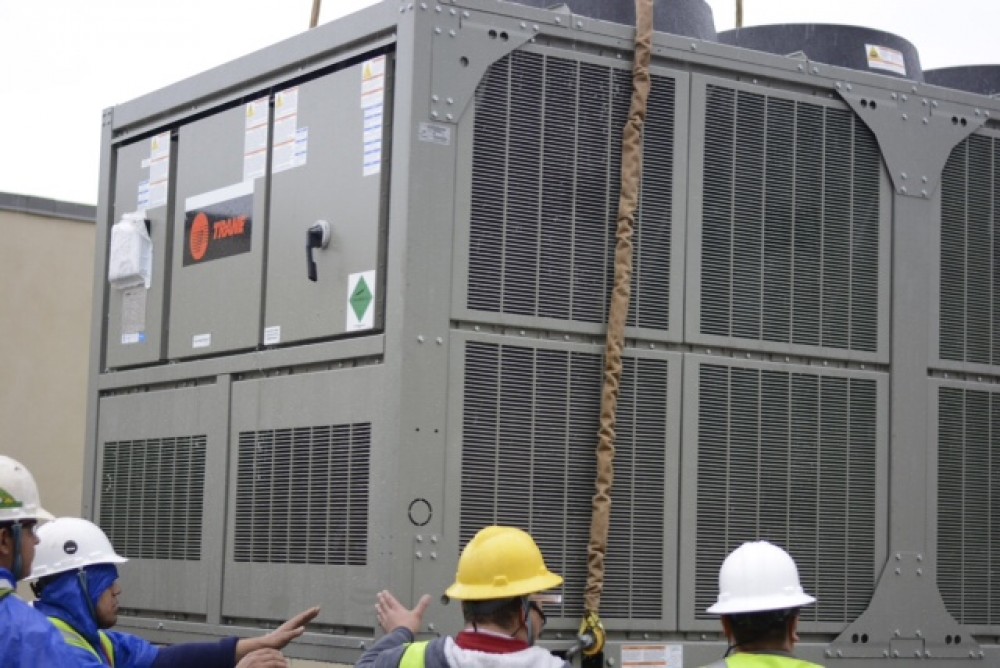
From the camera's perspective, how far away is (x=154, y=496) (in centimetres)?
732

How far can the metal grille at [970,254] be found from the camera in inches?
279

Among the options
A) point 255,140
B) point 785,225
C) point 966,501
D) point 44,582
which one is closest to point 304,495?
point 44,582

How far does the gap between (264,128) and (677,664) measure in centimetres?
286

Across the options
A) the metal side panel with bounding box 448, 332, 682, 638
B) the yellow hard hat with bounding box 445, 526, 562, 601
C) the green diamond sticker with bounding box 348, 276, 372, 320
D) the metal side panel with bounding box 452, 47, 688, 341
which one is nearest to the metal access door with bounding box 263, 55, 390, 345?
the green diamond sticker with bounding box 348, 276, 372, 320

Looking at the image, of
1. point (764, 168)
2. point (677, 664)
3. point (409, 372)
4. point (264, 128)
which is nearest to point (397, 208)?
point (409, 372)

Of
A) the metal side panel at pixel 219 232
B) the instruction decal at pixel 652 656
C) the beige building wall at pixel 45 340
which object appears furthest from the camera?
the beige building wall at pixel 45 340

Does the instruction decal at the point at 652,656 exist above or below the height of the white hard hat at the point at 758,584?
below

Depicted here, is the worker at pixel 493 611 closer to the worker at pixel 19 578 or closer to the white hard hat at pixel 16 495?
the worker at pixel 19 578

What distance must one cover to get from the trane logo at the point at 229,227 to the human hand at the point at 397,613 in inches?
80.5

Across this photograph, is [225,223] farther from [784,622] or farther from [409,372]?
[784,622]

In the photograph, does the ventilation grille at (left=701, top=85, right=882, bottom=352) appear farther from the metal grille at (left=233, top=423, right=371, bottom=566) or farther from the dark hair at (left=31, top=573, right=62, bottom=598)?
the dark hair at (left=31, top=573, right=62, bottom=598)

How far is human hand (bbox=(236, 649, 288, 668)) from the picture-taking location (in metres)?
6.00

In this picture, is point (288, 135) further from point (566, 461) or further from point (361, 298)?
point (566, 461)

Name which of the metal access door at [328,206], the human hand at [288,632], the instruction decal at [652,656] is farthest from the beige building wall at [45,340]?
the instruction decal at [652,656]
